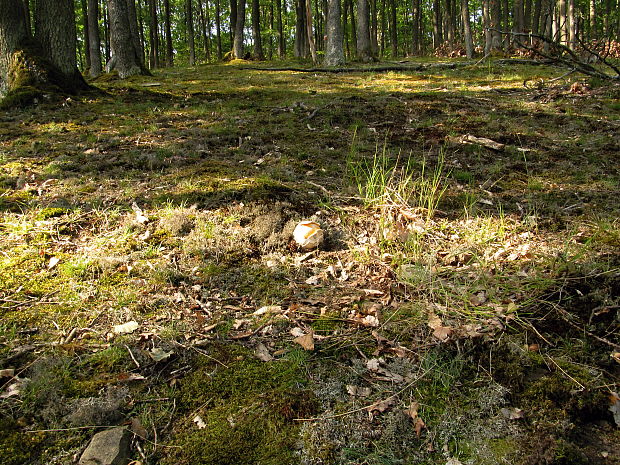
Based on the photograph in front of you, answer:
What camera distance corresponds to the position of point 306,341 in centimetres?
227

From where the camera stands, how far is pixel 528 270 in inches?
110

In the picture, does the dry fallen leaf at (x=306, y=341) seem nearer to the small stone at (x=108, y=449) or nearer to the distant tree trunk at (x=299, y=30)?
the small stone at (x=108, y=449)

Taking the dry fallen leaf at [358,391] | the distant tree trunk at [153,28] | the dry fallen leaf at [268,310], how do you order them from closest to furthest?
the dry fallen leaf at [358,391] → the dry fallen leaf at [268,310] → the distant tree trunk at [153,28]

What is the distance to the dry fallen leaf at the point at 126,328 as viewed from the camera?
2316mm

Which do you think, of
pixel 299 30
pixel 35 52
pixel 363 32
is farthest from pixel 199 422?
pixel 299 30

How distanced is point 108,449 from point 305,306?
135 centimetres

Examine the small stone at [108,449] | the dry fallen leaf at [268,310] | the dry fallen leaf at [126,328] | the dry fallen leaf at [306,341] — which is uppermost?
the dry fallen leaf at [126,328]

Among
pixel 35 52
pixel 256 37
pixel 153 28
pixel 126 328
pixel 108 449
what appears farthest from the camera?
pixel 153 28

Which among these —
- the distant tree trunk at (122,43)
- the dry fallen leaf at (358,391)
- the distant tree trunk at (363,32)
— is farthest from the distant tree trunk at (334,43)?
the dry fallen leaf at (358,391)

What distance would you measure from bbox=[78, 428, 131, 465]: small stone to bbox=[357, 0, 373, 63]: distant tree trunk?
16480 mm

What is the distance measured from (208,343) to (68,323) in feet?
2.88

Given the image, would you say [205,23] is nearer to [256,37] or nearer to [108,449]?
[256,37]

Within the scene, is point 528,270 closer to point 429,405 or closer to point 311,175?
point 429,405

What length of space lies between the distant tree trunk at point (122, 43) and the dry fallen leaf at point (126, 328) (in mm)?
12759
